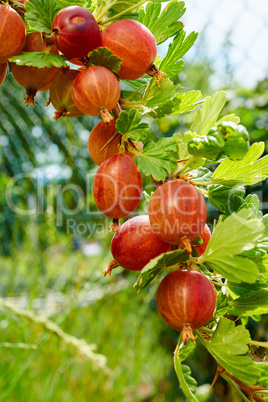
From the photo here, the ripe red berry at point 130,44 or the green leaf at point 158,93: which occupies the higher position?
the ripe red berry at point 130,44

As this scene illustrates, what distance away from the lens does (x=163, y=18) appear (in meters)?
0.29

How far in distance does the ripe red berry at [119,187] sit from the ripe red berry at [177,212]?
0.02 metres

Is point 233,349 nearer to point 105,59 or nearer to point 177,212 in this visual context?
point 177,212

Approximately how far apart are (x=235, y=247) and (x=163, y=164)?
72mm

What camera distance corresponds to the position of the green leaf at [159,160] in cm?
25

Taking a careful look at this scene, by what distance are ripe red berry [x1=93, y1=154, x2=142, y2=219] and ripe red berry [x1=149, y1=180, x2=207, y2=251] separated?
0.07ft

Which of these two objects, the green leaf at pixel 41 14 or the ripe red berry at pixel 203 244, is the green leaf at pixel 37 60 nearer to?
the green leaf at pixel 41 14

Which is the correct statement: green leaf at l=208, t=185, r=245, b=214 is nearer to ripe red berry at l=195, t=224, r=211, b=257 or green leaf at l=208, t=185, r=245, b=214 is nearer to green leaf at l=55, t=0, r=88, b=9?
ripe red berry at l=195, t=224, r=211, b=257
